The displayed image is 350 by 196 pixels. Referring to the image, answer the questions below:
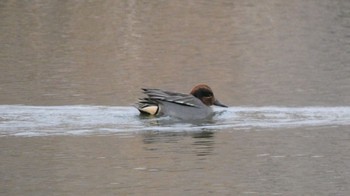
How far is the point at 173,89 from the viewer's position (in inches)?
715

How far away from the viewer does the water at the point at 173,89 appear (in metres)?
11.9

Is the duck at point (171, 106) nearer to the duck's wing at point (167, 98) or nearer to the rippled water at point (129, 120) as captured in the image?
the duck's wing at point (167, 98)

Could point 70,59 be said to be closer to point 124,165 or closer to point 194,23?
point 194,23

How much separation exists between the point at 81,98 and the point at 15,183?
526 cm

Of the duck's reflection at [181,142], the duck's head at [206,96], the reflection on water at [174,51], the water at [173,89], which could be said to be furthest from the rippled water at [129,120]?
the reflection on water at [174,51]

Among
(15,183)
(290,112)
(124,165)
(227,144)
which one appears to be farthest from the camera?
(290,112)

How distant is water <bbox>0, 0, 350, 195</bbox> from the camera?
11.9m

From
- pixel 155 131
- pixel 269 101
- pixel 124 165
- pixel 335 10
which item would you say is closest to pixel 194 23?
pixel 335 10

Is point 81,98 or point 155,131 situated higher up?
point 81,98

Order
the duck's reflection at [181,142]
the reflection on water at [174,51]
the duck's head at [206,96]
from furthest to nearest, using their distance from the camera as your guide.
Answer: the reflection on water at [174,51] → the duck's head at [206,96] → the duck's reflection at [181,142]

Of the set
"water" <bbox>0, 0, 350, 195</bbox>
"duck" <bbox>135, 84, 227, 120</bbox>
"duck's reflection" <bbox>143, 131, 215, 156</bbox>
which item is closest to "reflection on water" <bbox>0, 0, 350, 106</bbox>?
"water" <bbox>0, 0, 350, 195</bbox>

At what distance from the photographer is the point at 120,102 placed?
1653cm

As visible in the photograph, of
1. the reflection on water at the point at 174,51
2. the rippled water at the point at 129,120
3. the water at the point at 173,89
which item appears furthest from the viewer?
the reflection on water at the point at 174,51

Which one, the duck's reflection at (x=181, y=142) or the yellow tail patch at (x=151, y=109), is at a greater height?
the yellow tail patch at (x=151, y=109)
